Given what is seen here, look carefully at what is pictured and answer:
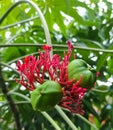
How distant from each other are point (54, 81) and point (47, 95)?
0.03 m

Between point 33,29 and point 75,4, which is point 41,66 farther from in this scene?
point 33,29

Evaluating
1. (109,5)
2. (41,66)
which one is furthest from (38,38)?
(41,66)

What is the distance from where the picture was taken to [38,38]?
1663 millimetres

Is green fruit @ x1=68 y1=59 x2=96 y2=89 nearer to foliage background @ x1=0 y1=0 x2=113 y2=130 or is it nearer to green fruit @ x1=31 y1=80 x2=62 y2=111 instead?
green fruit @ x1=31 y1=80 x2=62 y2=111

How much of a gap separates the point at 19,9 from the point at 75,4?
0.88 ft

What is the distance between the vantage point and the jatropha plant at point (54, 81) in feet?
2.41

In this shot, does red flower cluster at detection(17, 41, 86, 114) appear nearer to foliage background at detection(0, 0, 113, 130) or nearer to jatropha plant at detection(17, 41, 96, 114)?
jatropha plant at detection(17, 41, 96, 114)

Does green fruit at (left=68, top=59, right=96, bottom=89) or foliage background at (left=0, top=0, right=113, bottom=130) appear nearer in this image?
green fruit at (left=68, top=59, right=96, bottom=89)

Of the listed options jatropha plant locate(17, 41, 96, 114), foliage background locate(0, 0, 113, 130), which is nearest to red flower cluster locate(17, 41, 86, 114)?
jatropha plant locate(17, 41, 96, 114)

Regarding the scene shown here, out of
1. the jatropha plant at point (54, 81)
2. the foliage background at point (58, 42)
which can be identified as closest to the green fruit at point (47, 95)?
the jatropha plant at point (54, 81)

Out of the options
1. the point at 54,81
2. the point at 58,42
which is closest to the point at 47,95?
the point at 54,81

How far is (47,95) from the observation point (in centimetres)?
73

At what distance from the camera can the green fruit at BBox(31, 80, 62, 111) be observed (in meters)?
0.73

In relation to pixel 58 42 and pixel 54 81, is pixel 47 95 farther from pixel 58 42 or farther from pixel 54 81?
pixel 58 42
